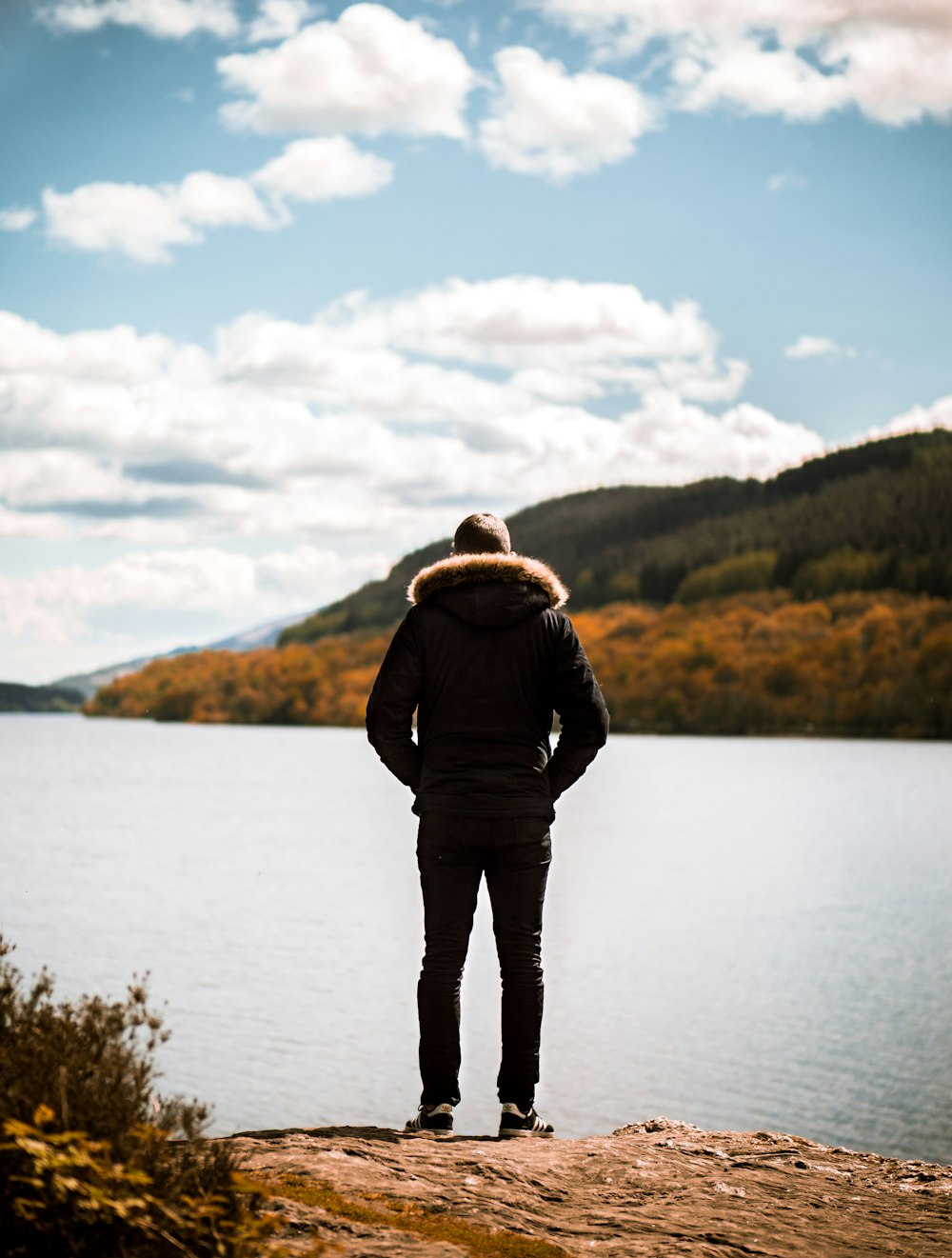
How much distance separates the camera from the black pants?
5.62 m

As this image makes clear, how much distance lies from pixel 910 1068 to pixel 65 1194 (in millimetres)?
13737

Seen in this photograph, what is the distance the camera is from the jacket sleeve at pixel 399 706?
5.77 meters

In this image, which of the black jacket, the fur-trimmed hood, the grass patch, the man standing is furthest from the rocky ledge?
the fur-trimmed hood

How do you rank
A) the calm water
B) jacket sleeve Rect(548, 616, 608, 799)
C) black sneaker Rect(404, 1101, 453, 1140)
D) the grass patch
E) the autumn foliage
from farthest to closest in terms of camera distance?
the autumn foliage
the calm water
black sneaker Rect(404, 1101, 453, 1140)
jacket sleeve Rect(548, 616, 608, 799)
the grass patch

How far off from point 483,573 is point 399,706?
0.67m

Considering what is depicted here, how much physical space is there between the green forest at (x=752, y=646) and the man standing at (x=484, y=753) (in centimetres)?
9393

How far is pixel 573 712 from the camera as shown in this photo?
5.84 meters

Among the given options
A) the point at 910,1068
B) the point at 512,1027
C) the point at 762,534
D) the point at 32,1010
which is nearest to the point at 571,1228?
the point at 512,1027

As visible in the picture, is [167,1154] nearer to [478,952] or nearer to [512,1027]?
[512,1027]

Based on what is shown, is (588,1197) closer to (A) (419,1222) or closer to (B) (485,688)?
(A) (419,1222)

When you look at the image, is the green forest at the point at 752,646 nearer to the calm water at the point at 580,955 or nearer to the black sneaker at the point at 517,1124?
the calm water at the point at 580,955

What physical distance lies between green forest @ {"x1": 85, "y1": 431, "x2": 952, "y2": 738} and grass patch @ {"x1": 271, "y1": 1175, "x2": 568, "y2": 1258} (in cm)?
9533

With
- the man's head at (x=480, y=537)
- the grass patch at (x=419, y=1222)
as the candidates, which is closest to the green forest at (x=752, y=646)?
the man's head at (x=480, y=537)

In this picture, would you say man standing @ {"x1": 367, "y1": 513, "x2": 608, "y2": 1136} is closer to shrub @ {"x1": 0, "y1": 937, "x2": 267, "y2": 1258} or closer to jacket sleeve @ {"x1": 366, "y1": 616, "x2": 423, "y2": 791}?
jacket sleeve @ {"x1": 366, "y1": 616, "x2": 423, "y2": 791}
